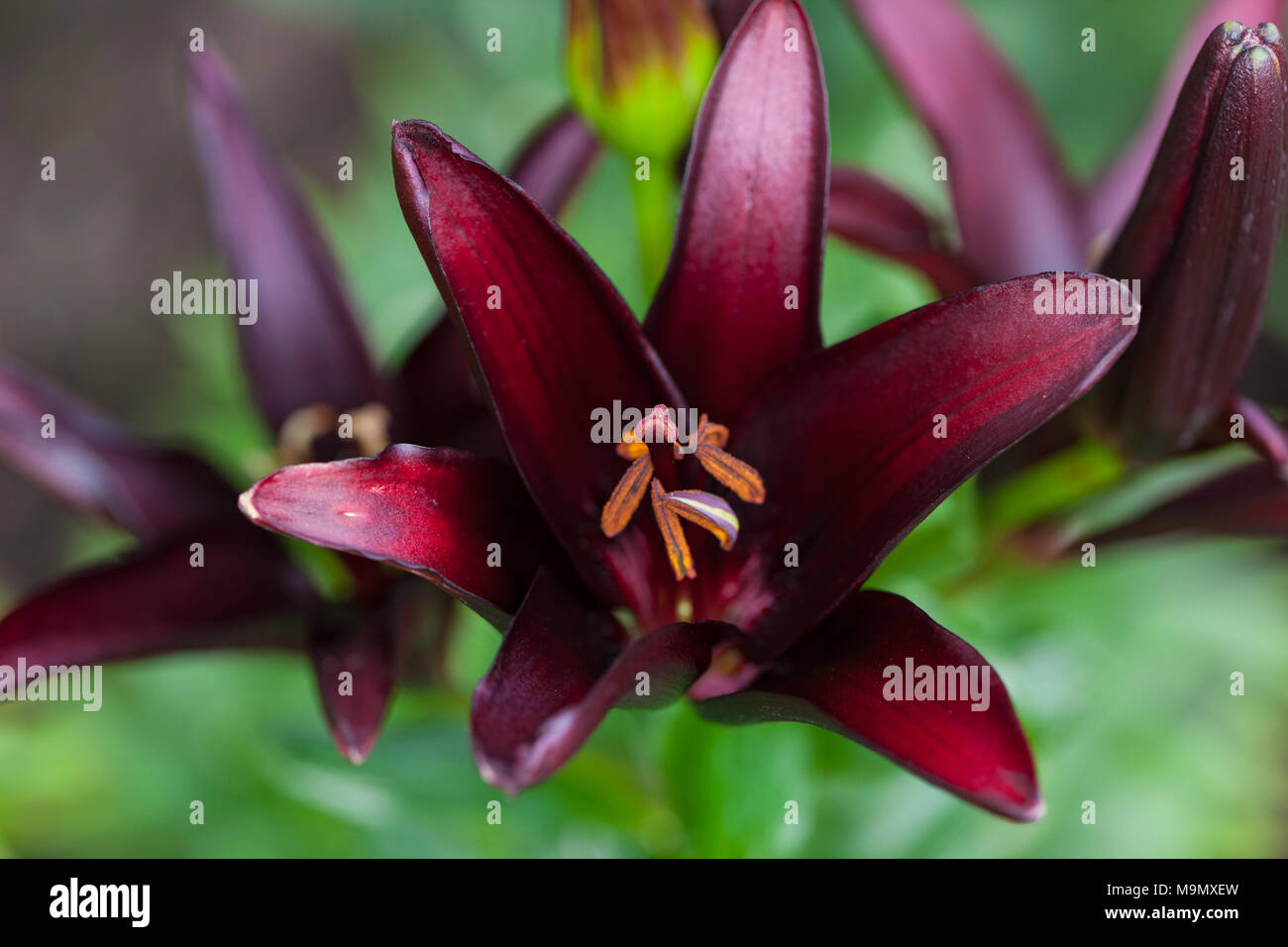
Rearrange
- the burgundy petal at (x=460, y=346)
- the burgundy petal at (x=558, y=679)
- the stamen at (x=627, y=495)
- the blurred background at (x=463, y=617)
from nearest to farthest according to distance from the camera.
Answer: the burgundy petal at (x=558, y=679) → the stamen at (x=627, y=495) → the burgundy petal at (x=460, y=346) → the blurred background at (x=463, y=617)

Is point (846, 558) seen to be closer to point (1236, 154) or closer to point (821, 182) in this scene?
point (821, 182)

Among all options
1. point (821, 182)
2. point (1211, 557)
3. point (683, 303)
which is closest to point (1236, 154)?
point (821, 182)

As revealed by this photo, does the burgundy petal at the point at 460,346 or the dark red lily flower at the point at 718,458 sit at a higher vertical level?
the burgundy petal at the point at 460,346

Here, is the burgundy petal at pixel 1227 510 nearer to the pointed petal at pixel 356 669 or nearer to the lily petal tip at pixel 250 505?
the pointed petal at pixel 356 669

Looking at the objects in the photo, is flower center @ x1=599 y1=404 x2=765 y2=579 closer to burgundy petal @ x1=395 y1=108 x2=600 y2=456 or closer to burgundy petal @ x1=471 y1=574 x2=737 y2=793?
burgundy petal @ x1=471 y1=574 x2=737 y2=793

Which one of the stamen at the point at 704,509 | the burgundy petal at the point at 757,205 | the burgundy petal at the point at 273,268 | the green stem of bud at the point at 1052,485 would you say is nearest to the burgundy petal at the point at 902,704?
the stamen at the point at 704,509
